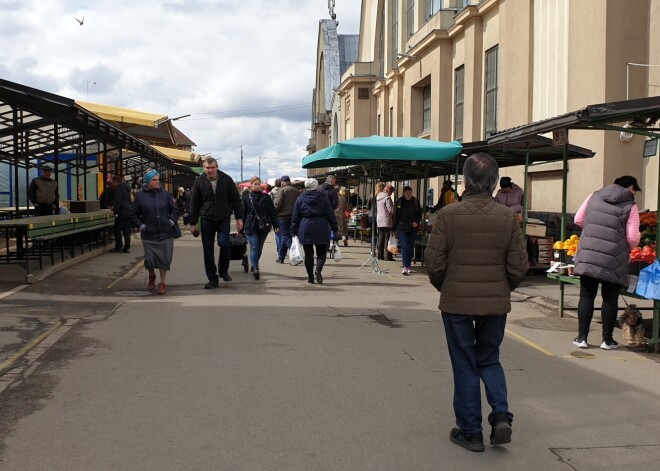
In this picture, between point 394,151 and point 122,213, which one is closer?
point 394,151

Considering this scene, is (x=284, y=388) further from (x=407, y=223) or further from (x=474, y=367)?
(x=407, y=223)

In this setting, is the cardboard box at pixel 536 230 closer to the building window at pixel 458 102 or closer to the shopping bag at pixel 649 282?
the shopping bag at pixel 649 282

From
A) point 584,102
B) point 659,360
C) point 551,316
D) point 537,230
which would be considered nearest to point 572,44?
point 584,102

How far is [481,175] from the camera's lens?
4.69 metres

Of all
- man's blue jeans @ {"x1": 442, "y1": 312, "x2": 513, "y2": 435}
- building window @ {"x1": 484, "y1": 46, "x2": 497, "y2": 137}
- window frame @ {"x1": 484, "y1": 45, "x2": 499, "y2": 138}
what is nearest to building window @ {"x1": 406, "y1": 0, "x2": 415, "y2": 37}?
window frame @ {"x1": 484, "y1": 45, "x2": 499, "y2": 138}

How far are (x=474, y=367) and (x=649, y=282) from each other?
3.71 meters

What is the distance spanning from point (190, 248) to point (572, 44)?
11177 millimetres

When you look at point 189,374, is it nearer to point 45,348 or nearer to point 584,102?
point 45,348

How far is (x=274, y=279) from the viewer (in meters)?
13.3

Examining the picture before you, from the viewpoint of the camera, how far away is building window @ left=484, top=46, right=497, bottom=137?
2183 cm

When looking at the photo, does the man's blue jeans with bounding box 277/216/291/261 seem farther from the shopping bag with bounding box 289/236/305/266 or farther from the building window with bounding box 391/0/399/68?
the building window with bounding box 391/0/399/68

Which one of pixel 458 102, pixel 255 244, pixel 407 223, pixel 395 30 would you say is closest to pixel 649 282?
pixel 407 223

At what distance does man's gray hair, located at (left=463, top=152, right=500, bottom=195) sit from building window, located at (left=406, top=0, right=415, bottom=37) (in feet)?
95.1

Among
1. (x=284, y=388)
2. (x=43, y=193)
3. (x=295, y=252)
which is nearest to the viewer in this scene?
(x=284, y=388)
